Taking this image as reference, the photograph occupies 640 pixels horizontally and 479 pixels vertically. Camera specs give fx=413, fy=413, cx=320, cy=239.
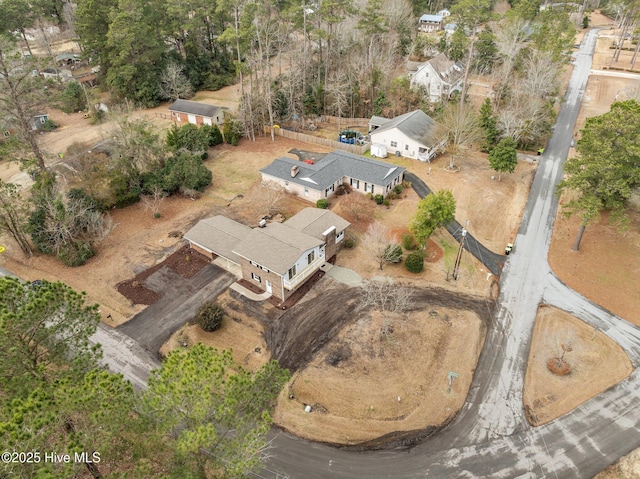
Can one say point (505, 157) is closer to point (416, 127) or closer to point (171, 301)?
point (416, 127)

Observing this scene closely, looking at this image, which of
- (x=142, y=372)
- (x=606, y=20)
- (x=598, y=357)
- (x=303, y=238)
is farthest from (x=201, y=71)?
(x=606, y=20)

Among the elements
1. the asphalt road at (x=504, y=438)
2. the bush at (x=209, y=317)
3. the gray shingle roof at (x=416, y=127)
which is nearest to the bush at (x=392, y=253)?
the asphalt road at (x=504, y=438)

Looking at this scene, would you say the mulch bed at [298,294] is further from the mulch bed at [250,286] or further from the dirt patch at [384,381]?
the dirt patch at [384,381]

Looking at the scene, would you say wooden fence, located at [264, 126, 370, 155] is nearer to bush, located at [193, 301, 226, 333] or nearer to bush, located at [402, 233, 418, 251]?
bush, located at [402, 233, 418, 251]

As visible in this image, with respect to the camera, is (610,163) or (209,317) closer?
(209,317)

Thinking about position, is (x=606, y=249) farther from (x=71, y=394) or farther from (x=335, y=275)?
(x=71, y=394)

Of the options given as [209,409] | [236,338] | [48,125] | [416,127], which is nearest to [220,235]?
[236,338]
